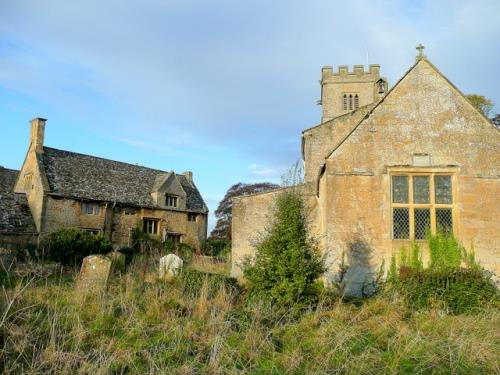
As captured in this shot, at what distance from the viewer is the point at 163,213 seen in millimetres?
37719

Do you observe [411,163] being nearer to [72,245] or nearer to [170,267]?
[170,267]

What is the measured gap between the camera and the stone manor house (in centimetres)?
3044

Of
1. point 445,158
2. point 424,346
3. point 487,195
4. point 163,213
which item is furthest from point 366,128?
point 163,213

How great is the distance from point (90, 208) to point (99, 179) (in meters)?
3.58

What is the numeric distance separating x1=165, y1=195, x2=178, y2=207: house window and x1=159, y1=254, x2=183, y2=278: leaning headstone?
75.4ft

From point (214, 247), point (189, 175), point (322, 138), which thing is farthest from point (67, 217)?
point (322, 138)

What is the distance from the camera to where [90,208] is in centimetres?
3309

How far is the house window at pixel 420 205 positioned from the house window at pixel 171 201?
27.3 m

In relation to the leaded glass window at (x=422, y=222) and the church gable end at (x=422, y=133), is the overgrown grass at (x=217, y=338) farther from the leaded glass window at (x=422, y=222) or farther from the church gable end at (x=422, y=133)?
the church gable end at (x=422, y=133)

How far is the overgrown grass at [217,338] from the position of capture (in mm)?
5922

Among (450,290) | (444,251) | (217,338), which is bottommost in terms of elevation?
(217,338)

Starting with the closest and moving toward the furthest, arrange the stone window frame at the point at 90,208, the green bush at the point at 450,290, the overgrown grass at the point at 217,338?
1. the overgrown grass at the point at 217,338
2. the green bush at the point at 450,290
3. the stone window frame at the point at 90,208

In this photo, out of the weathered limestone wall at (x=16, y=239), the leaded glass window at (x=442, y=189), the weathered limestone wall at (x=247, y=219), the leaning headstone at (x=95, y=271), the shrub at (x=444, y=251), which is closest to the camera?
the leaning headstone at (x=95, y=271)

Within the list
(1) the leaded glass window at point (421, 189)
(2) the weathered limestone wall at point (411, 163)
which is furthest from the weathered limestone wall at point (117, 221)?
(1) the leaded glass window at point (421, 189)
